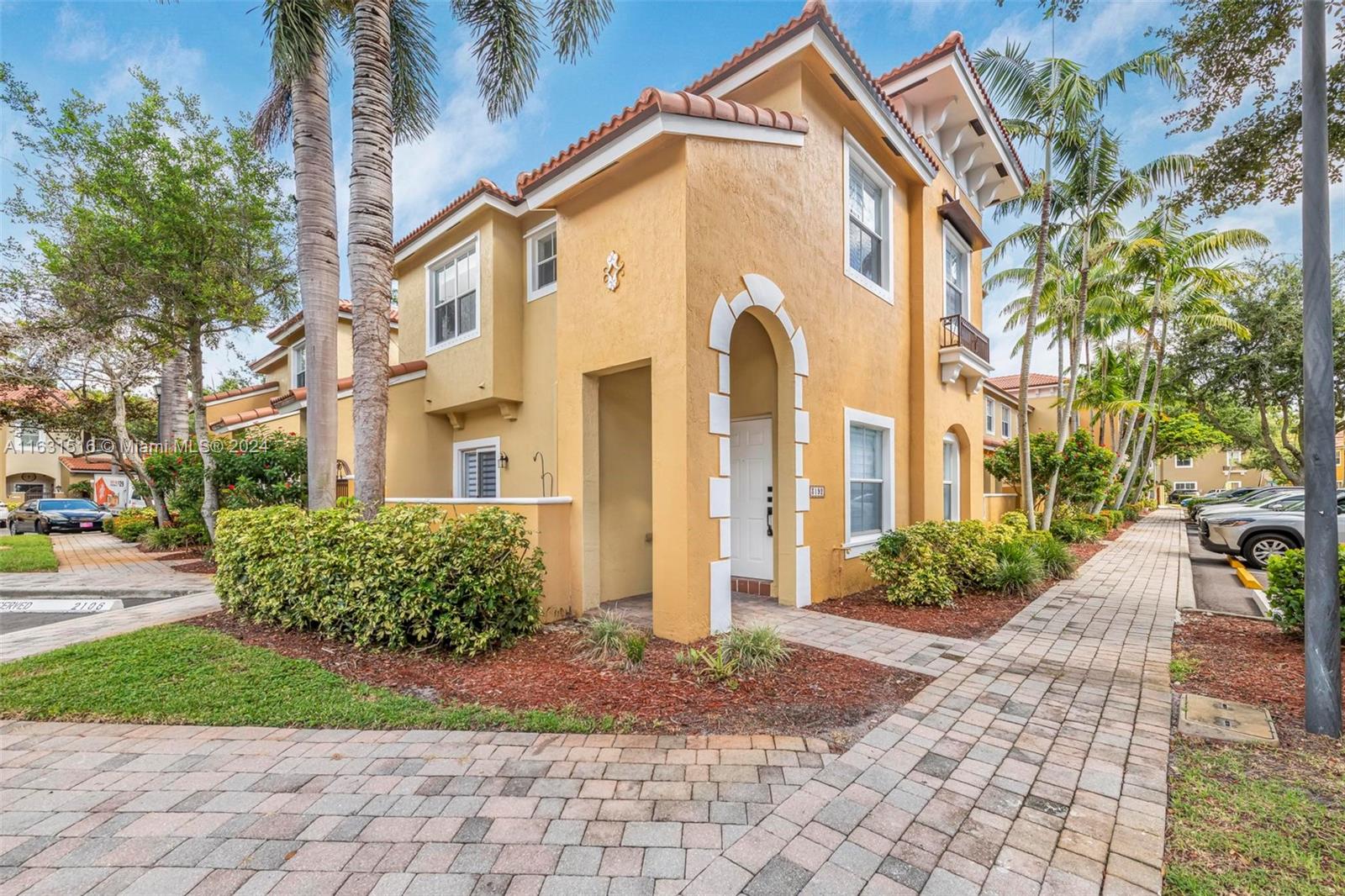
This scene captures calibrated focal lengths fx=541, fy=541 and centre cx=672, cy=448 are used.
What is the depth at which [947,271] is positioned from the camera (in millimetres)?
11422

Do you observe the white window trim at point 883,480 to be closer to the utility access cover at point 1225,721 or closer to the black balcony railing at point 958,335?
the black balcony railing at point 958,335

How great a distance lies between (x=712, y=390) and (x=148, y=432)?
3436cm

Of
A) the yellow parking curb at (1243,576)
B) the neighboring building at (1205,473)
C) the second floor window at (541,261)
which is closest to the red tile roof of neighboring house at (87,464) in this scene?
the second floor window at (541,261)

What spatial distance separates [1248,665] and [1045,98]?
10310 mm

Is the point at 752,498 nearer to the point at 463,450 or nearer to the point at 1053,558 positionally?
the point at 463,450

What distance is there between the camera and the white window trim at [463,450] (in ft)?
32.0

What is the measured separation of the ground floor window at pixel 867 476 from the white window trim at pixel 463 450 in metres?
6.00

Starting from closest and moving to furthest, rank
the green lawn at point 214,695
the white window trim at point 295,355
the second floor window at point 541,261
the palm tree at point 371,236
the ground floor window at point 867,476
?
the green lawn at point 214,695
the palm tree at point 371,236
the ground floor window at point 867,476
the second floor window at point 541,261
the white window trim at point 295,355

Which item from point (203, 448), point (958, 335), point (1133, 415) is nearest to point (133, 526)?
point (203, 448)

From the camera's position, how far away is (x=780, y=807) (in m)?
2.95

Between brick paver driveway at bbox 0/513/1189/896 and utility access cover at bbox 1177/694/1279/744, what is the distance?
163mm

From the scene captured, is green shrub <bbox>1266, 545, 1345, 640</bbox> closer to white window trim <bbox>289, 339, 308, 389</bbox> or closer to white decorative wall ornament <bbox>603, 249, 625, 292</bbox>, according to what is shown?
white decorative wall ornament <bbox>603, 249, 625, 292</bbox>

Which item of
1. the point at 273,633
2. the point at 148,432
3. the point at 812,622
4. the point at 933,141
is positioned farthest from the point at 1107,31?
the point at 148,432

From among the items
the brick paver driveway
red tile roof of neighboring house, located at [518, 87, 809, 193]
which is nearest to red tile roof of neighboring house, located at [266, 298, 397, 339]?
red tile roof of neighboring house, located at [518, 87, 809, 193]
